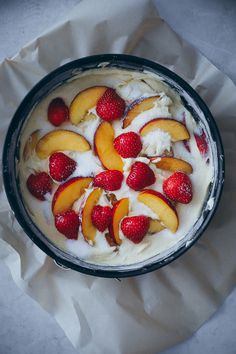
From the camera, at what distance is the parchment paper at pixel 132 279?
1.63 metres

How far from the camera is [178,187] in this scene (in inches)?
59.6

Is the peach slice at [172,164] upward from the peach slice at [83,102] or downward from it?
downward

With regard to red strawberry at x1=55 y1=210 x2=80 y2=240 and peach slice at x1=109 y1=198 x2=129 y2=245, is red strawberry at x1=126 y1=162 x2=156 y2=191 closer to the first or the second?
peach slice at x1=109 y1=198 x2=129 y2=245

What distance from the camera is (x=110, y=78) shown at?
62.4 inches

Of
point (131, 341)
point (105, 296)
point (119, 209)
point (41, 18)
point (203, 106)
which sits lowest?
point (131, 341)

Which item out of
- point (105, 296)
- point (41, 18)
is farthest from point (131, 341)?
point (41, 18)

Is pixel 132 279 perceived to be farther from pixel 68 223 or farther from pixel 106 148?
pixel 106 148

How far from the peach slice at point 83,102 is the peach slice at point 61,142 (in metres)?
0.04

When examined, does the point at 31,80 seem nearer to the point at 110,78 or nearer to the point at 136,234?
the point at 110,78

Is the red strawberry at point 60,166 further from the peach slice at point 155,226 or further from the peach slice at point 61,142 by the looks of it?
the peach slice at point 155,226

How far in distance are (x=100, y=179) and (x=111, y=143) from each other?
0.11 metres

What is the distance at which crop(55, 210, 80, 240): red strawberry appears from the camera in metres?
1.53

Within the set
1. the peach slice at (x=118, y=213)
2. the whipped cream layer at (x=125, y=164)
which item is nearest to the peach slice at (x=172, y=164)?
the whipped cream layer at (x=125, y=164)

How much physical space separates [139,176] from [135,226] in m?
0.14
